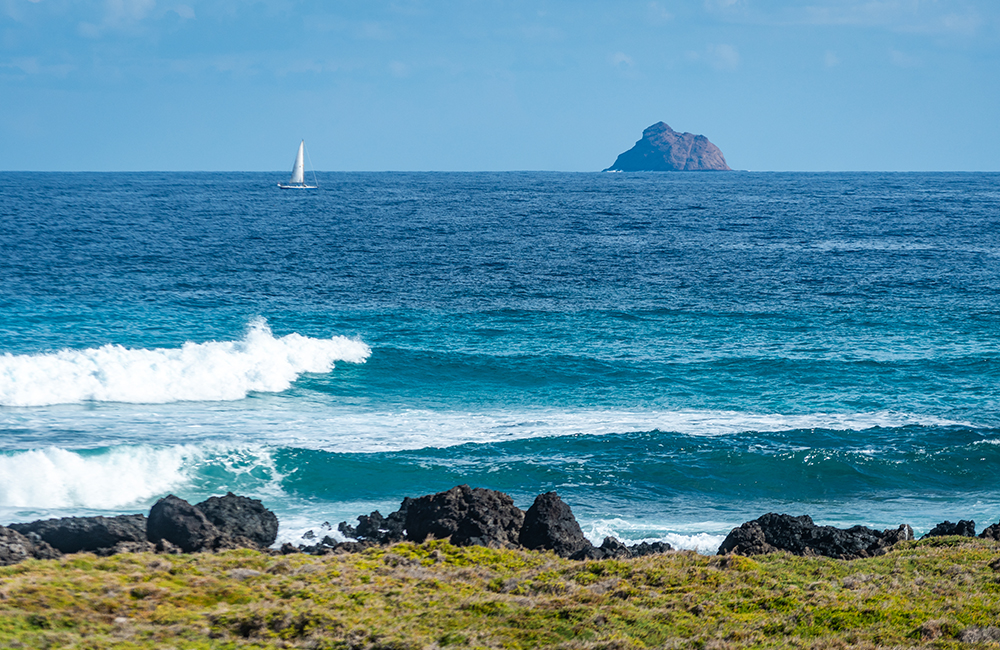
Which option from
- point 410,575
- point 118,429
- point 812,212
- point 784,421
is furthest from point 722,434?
point 812,212

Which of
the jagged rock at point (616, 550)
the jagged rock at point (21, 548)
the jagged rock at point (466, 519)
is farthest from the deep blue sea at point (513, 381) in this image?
the jagged rock at point (21, 548)

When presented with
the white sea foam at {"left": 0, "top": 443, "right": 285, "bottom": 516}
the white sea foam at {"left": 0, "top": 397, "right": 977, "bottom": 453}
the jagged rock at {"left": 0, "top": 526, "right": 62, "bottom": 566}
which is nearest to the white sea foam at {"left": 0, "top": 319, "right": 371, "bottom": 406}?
the white sea foam at {"left": 0, "top": 397, "right": 977, "bottom": 453}

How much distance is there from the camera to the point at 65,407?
84.3 ft

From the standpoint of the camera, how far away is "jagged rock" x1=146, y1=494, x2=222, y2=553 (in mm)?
13977

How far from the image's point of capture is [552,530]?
1453cm

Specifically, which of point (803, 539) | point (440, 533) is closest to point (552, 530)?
point (440, 533)

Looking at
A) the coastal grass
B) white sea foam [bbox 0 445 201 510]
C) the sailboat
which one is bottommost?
white sea foam [bbox 0 445 201 510]

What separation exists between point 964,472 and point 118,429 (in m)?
22.7

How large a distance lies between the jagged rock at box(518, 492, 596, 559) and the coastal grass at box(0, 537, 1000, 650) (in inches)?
56.5

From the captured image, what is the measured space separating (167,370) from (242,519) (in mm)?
15083

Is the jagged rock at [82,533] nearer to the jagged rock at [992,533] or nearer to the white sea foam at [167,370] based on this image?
the white sea foam at [167,370]

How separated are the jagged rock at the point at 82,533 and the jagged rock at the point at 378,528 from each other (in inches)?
151

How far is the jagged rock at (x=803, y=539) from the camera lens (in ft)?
46.7

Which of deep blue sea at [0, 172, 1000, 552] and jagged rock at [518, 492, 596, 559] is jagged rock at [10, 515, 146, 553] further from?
jagged rock at [518, 492, 596, 559]
